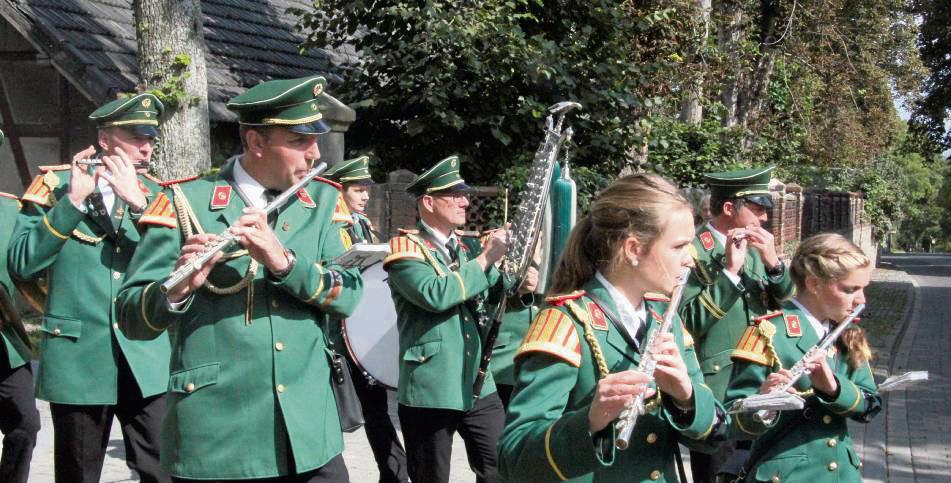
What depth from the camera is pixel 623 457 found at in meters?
2.88

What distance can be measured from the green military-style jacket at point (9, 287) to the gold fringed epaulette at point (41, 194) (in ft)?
0.86

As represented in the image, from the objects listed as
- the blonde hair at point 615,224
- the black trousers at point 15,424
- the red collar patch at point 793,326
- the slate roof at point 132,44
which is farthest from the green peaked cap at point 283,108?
the slate roof at point 132,44

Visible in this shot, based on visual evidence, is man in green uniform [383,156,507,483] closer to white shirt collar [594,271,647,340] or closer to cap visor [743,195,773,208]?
cap visor [743,195,773,208]

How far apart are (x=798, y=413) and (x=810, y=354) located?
382mm

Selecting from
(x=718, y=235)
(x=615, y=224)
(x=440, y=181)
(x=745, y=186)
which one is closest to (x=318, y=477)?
(x=615, y=224)

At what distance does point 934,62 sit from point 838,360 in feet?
113

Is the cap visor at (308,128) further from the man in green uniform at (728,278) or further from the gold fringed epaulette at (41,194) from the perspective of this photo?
the man in green uniform at (728,278)

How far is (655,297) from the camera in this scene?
122 inches

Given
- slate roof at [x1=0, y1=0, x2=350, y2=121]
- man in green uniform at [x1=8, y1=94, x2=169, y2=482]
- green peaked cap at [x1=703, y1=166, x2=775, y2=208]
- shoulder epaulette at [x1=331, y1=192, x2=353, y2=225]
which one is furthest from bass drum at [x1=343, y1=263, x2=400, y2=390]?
slate roof at [x1=0, y1=0, x2=350, y2=121]

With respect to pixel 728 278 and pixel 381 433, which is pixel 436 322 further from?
pixel 728 278

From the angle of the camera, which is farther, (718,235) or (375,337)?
(375,337)

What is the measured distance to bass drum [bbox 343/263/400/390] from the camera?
623 cm

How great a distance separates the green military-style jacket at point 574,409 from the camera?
270cm

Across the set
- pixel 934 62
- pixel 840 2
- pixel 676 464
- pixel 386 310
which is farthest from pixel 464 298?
pixel 934 62
